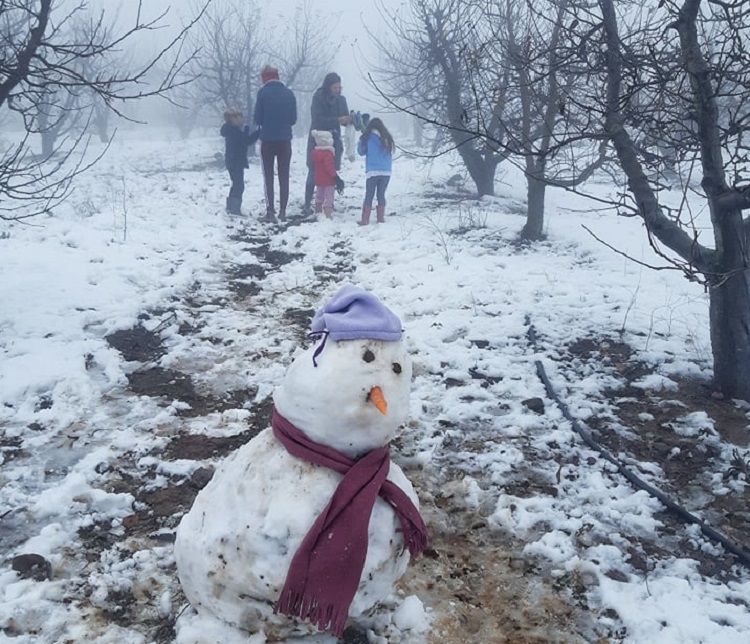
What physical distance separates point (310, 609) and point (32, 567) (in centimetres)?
158

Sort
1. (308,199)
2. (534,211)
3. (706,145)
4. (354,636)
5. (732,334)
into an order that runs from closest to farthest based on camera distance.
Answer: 1. (354,636)
2. (706,145)
3. (732,334)
4. (534,211)
5. (308,199)

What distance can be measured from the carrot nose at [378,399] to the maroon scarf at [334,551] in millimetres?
208

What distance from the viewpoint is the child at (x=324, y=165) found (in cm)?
993

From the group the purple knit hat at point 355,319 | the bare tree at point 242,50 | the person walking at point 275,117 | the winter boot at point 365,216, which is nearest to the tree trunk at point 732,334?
the purple knit hat at point 355,319

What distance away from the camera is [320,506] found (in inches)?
78.9

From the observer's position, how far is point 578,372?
483 centimetres

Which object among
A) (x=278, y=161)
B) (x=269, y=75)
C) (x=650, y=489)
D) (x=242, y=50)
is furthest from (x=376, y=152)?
(x=242, y=50)

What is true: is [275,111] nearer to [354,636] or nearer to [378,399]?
[378,399]

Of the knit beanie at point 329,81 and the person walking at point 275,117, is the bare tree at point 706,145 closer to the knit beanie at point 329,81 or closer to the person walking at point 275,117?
the person walking at point 275,117

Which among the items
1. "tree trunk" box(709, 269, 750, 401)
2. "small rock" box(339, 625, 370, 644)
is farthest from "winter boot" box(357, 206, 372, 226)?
"small rock" box(339, 625, 370, 644)

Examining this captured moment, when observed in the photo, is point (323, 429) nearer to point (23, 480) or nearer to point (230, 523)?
point (230, 523)

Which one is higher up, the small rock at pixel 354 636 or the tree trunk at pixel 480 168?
the tree trunk at pixel 480 168

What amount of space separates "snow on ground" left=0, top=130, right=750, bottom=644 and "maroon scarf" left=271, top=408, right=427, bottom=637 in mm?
391

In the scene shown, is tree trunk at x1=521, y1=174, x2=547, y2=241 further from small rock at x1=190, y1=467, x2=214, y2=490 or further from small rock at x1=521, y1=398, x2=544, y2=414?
small rock at x1=190, y1=467, x2=214, y2=490
